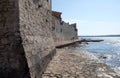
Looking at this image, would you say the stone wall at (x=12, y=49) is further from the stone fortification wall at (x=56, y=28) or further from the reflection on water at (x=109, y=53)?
the stone fortification wall at (x=56, y=28)

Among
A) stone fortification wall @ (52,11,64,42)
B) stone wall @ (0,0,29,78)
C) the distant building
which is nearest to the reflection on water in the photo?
stone fortification wall @ (52,11,64,42)

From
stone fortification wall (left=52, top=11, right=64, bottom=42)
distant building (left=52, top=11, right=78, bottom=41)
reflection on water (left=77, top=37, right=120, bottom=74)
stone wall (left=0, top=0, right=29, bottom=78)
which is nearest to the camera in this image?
stone wall (left=0, top=0, right=29, bottom=78)

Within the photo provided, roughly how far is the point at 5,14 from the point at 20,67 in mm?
1724

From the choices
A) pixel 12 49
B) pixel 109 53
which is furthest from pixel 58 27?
pixel 12 49

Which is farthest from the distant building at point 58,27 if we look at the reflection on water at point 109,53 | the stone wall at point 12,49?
the stone wall at point 12,49

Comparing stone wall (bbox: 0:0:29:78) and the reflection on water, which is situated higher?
stone wall (bbox: 0:0:29:78)

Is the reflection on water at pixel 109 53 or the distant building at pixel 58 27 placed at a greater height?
the distant building at pixel 58 27

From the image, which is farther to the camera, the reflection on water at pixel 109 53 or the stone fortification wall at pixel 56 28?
the stone fortification wall at pixel 56 28

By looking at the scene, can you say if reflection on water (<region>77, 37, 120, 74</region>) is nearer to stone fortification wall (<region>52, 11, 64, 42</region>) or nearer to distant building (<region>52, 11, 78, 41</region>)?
stone fortification wall (<region>52, 11, 64, 42</region>)

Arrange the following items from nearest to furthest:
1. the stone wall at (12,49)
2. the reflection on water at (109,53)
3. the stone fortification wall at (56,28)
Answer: the stone wall at (12,49), the reflection on water at (109,53), the stone fortification wall at (56,28)

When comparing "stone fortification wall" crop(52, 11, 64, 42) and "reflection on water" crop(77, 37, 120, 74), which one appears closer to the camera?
"reflection on water" crop(77, 37, 120, 74)

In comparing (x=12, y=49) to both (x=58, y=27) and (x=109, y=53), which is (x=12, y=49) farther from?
(x=58, y=27)

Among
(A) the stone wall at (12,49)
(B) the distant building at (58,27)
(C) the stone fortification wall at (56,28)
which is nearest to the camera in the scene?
(A) the stone wall at (12,49)

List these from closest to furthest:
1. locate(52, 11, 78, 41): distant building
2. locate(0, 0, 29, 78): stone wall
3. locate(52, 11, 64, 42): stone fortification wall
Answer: locate(0, 0, 29, 78): stone wall
locate(52, 11, 64, 42): stone fortification wall
locate(52, 11, 78, 41): distant building
